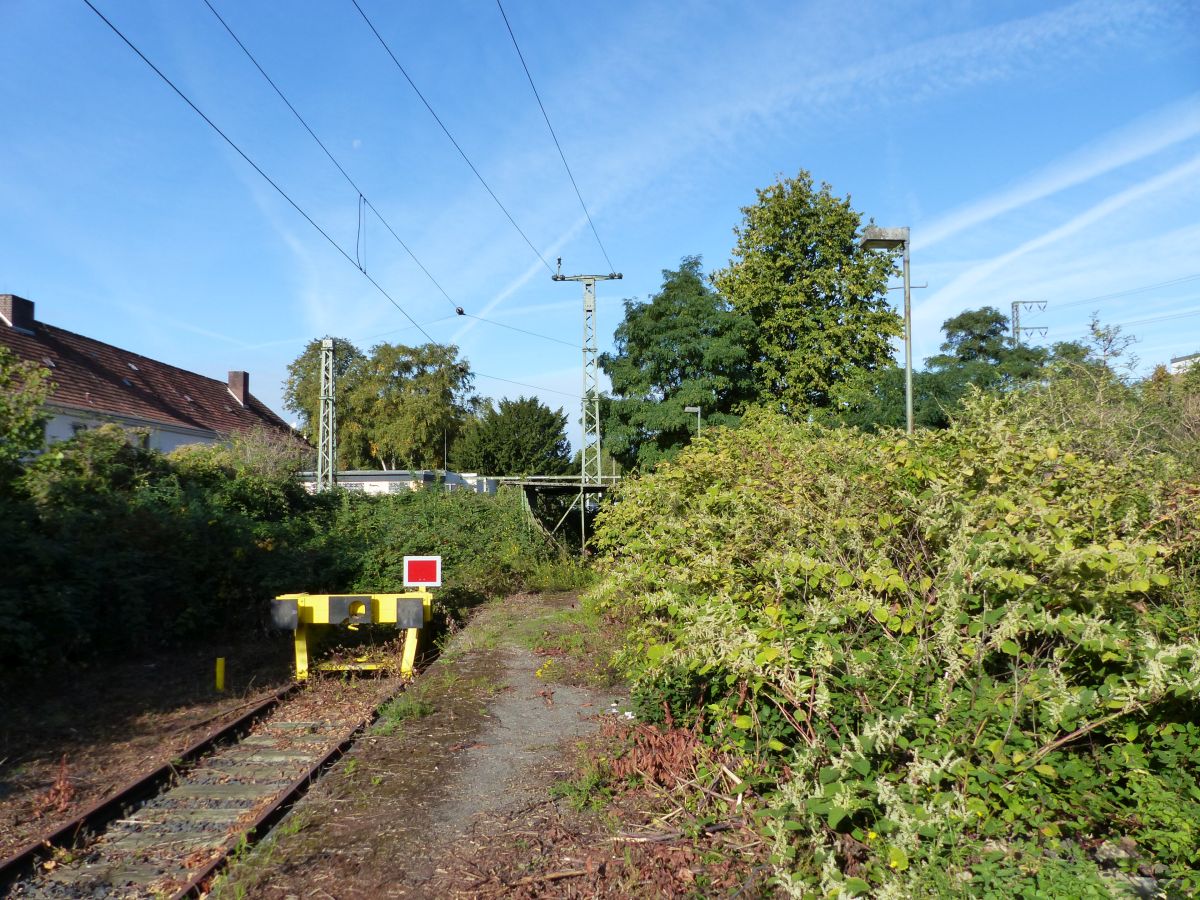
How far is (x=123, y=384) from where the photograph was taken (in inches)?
1412

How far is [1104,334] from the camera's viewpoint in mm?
14586

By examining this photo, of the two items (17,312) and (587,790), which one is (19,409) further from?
(17,312)

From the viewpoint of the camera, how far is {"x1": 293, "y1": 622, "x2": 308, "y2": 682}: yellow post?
352 inches

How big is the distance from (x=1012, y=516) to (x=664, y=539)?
10.0 ft

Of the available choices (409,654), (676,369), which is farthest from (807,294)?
(409,654)

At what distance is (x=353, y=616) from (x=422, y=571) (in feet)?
5.04

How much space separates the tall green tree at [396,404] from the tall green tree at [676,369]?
95.8 feet

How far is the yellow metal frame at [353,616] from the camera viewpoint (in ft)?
28.5

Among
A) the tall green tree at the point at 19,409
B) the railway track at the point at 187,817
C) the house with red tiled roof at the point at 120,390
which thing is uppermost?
the house with red tiled roof at the point at 120,390

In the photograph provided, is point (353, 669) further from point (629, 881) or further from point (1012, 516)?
point (1012, 516)

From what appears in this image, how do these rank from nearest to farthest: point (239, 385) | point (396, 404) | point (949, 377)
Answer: point (949, 377) < point (239, 385) < point (396, 404)

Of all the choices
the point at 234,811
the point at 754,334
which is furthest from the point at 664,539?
the point at 754,334

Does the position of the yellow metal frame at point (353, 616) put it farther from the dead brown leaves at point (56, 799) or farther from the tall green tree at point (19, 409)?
the tall green tree at point (19, 409)

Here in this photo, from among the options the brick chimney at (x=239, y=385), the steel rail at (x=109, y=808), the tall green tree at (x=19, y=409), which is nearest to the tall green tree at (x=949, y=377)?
the steel rail at (x=109, y=808)
